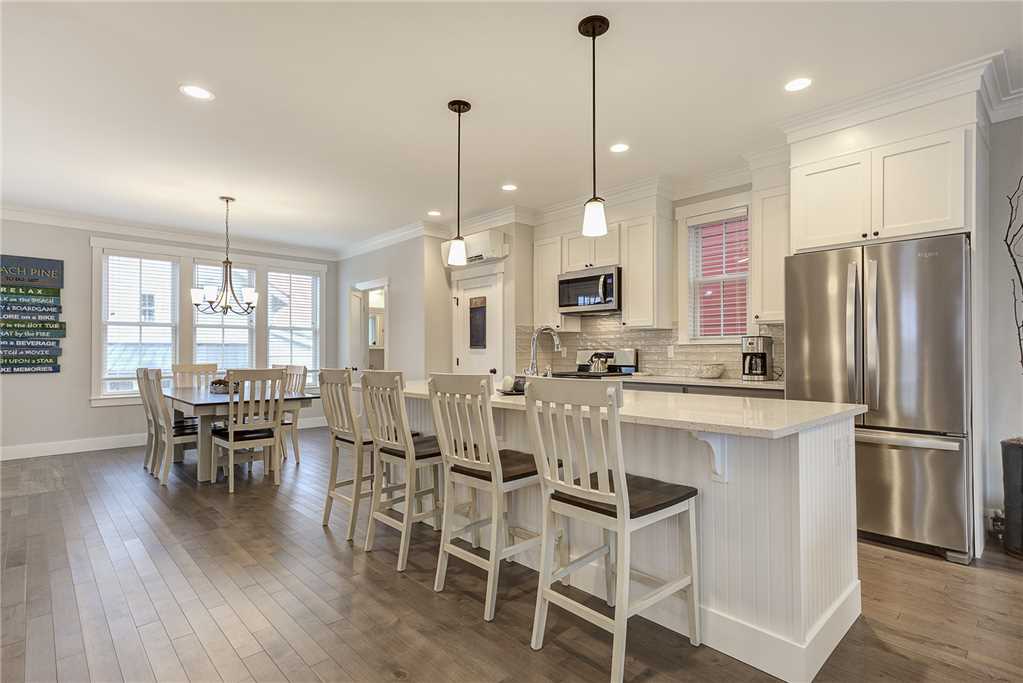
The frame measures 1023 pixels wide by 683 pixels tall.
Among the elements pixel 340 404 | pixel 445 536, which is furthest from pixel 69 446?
pixel 445 536

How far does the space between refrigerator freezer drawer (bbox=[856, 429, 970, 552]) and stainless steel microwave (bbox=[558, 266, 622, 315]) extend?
2381 millimetres

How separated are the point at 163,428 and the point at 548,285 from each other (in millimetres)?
3943

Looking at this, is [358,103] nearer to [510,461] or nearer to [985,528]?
[510,461]

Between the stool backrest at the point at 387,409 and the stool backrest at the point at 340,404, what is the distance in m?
0.19

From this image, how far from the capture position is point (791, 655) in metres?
1.82

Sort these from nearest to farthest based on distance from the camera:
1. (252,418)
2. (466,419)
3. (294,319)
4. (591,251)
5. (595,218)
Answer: (466,419)
(595,218)
(252,418)
(591,251)
(294,319)

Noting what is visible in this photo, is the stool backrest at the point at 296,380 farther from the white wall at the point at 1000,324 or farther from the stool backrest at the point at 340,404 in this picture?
the white wall at the point at 1000,324

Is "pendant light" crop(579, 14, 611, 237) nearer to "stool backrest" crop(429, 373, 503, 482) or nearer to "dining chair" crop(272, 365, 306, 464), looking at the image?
"stool backrest" crop(429, 373, 503, 482)

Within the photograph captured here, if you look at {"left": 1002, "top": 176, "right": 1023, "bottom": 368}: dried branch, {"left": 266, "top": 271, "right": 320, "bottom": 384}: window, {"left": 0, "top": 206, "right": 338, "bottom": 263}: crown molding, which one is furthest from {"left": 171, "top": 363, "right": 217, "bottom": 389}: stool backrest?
{"left": 1002, "top": 176, "right": 1023, "bottom": 368}: dried branch

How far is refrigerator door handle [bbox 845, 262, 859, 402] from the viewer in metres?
3.16

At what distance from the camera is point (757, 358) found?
4156mm

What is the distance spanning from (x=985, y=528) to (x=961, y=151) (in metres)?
2.25

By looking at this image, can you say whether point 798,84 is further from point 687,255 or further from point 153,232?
point 153,232

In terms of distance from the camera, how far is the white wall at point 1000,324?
3219 millimetres
